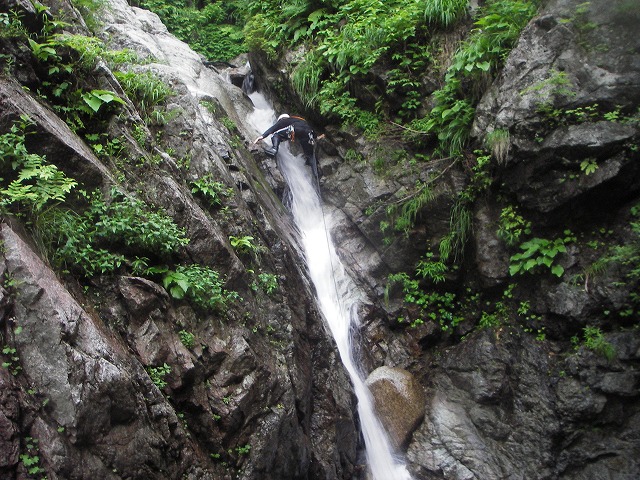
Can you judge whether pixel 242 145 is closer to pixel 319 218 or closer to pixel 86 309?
pixel 319 218

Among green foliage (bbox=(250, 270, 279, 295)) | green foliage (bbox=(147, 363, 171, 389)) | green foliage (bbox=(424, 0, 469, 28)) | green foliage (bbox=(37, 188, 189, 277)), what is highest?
green foliage (bbox=(424, 0, 469, 28))

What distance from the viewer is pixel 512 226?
7578mm

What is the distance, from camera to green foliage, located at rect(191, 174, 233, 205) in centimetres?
633

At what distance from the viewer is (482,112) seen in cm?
791

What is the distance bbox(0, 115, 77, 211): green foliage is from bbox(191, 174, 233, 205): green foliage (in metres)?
1.91

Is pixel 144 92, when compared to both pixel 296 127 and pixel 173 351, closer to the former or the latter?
pixel 296 127

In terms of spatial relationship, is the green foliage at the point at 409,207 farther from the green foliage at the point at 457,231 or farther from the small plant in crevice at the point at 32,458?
the small plant in crevice at the point at 32,458

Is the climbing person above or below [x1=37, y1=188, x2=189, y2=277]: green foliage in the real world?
above

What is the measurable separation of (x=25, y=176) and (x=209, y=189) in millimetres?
2443

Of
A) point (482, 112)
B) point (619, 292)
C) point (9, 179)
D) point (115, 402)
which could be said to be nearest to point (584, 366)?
point (619, 292)

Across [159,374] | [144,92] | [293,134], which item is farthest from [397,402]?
[144,92]

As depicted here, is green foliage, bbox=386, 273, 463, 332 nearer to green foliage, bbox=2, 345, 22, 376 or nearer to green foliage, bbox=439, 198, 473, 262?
green foliage, bbox=439, 198, 473, 262

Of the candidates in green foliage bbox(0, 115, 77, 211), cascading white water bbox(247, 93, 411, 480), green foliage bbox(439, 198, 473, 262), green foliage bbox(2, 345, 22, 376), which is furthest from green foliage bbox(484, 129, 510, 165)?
green foliage bbox(2, 345, 22, 376)

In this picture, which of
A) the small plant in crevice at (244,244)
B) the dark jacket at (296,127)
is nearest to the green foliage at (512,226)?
the small plant in crevice at (244,244)
